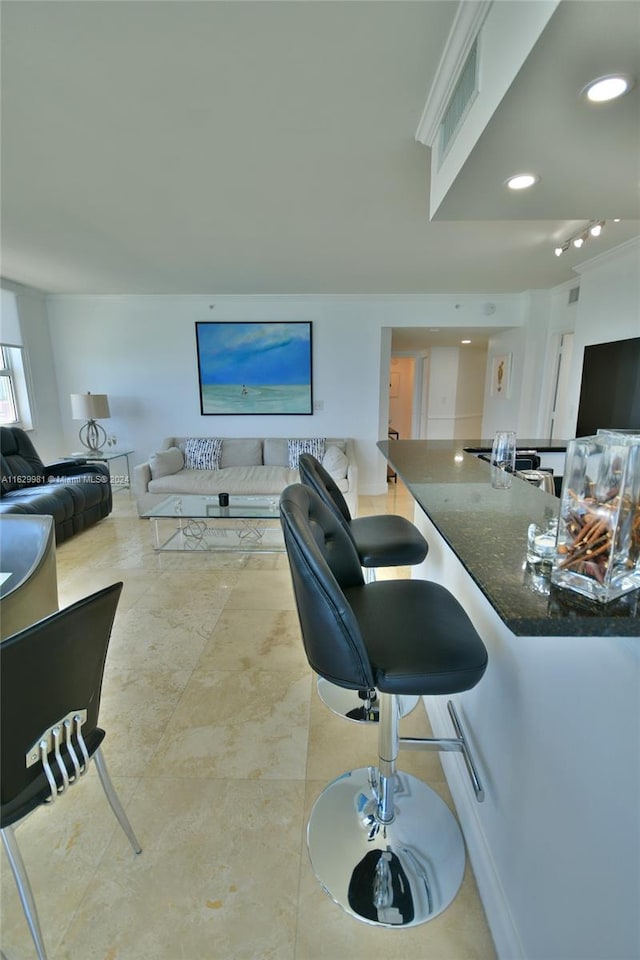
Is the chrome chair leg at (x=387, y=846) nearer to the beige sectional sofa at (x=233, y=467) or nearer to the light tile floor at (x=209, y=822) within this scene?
the light tile floor at (x=209, y=822)

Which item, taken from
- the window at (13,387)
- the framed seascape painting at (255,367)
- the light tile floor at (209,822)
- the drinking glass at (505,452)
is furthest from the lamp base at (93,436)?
the drinking glass at (505,452)

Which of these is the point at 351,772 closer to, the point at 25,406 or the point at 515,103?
the point at 515,103

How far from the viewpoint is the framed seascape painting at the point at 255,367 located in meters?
5.07

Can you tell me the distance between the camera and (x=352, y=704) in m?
1.80

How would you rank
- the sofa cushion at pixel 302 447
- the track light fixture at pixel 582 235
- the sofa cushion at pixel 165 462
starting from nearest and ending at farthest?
the track light fixture at pixel 582 235 < the sofa cushion at pixel 165 462 < the sofa cushion at pixel 302 447

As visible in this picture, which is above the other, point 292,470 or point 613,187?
point 613,187

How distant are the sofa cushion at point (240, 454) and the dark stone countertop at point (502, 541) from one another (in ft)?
11.0

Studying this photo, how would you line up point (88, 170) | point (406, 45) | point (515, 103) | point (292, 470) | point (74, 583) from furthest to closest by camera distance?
point (292, 470)
point (74, 583)
point (88, 170)
point (406, 45)
point (515, 103)

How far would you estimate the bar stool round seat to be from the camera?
871mm

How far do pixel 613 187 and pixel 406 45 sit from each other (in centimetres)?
95

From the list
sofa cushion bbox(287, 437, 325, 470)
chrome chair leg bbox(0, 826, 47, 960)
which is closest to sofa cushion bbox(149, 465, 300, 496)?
sofa cushion bbox(287, 437, 325, 470)

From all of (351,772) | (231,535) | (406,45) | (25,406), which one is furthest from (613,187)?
(25,406)

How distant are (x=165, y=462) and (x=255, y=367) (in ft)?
5.39

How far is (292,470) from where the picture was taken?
4832mm
